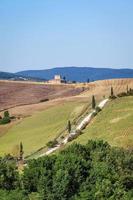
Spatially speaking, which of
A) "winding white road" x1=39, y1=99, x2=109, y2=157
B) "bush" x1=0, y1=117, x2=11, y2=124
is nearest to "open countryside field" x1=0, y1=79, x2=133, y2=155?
"winding white road" x1=39, y1=99, x2=109, y2=157

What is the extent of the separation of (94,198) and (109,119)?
56.8 meters

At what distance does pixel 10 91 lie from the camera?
18788 centimetres

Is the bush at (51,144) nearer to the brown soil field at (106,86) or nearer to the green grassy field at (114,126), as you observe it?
the green grassy field at (114,126)

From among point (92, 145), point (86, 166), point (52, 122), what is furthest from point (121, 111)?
point (86, 166)

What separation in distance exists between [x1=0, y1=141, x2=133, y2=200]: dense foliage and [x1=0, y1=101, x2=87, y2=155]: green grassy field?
30957 mm

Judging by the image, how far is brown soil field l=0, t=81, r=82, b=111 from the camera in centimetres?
17425

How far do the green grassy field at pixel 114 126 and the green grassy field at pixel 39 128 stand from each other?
703 centimetres

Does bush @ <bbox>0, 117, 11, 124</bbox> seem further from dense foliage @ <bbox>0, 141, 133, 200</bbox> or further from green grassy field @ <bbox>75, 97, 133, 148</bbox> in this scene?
dense foliage @ <bbox>0, 141, 133, 200</bbox>

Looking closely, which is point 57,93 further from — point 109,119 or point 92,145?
point 92,145

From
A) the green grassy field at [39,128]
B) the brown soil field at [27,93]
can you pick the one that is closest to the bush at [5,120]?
the green grassy field at [39,128]

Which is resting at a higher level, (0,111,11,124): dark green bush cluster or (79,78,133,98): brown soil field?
(79,78,133,98): brown soil field

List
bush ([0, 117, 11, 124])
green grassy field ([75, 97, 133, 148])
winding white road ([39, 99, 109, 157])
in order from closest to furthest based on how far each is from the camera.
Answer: green grassy field ([75, 97, 133, 148]) < winding white road ([39, 99, 109, 157]) < bush ([0, 117, 11, 124])

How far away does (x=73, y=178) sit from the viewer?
68.5 metres

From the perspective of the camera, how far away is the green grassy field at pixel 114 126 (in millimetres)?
102769
